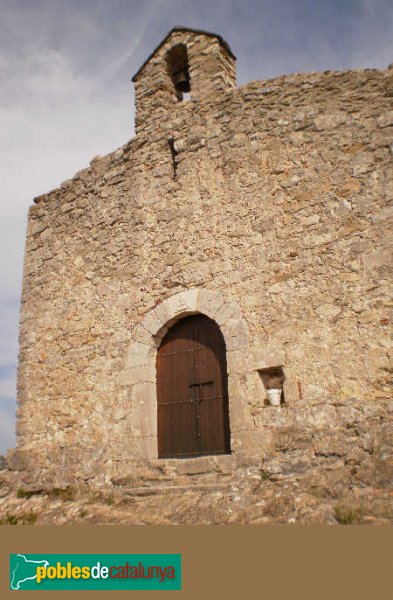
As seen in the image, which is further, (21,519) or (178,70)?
(178,70)

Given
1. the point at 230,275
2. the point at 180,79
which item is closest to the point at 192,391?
the point at 230,275

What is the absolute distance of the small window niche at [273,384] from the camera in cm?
515

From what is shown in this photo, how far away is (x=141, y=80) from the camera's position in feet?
24.4

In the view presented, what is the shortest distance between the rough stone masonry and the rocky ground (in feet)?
0.20

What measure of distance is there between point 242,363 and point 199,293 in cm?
98

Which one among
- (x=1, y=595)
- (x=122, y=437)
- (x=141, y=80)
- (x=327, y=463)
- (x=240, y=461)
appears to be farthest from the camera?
(x=141, y=80)

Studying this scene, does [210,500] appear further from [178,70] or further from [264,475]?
[178,70]

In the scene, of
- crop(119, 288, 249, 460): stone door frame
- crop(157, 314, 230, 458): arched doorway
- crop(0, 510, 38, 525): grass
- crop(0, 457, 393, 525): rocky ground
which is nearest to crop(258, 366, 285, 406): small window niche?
Result: crop(119, 288, 249, 460): stone door frame

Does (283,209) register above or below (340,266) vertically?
above

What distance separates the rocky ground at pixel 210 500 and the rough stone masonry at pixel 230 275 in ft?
0.20

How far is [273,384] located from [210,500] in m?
1.28

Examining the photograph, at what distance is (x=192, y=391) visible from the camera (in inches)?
233

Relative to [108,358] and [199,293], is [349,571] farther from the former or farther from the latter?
[108,358]

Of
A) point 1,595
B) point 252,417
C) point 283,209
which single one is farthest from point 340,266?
point 1,595
